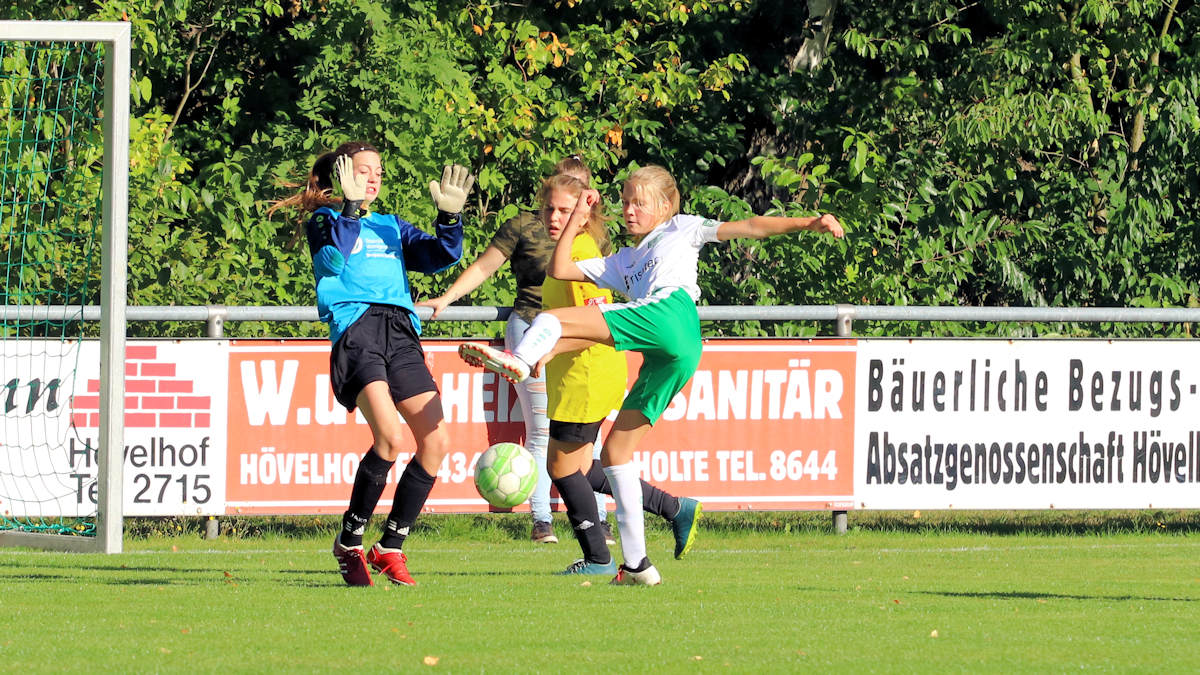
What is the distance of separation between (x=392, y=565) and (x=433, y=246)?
1343mm

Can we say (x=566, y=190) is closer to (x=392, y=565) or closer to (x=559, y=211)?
(x=559, y=211)

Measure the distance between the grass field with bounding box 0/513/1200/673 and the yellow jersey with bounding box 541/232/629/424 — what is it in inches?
29.9

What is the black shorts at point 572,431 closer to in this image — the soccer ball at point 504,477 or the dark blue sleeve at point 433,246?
the soccer ball at point 504,477

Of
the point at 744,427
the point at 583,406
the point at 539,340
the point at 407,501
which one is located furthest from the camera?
the point at 744,427

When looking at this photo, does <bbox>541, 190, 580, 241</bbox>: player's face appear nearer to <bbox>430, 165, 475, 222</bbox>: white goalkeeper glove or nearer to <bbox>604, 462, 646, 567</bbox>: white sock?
<bbox>430, 165, 475, 222</bbox>: white goalkeeper glove

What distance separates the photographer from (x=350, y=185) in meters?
7.57

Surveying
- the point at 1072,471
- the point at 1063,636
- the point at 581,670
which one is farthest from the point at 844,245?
the point at 581,670

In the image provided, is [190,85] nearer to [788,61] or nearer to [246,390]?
[788,61]

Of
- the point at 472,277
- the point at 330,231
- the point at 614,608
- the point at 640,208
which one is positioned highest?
the point at 640,208

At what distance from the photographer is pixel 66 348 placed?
1022 centimetres

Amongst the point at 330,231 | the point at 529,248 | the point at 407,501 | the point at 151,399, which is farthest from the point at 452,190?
the point at 151,399

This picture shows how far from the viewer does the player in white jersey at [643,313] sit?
7438mm

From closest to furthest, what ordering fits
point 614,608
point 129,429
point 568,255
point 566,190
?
point 614,608
point 568,255
point 566,190
point 129,429

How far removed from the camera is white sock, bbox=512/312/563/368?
7.12 m
